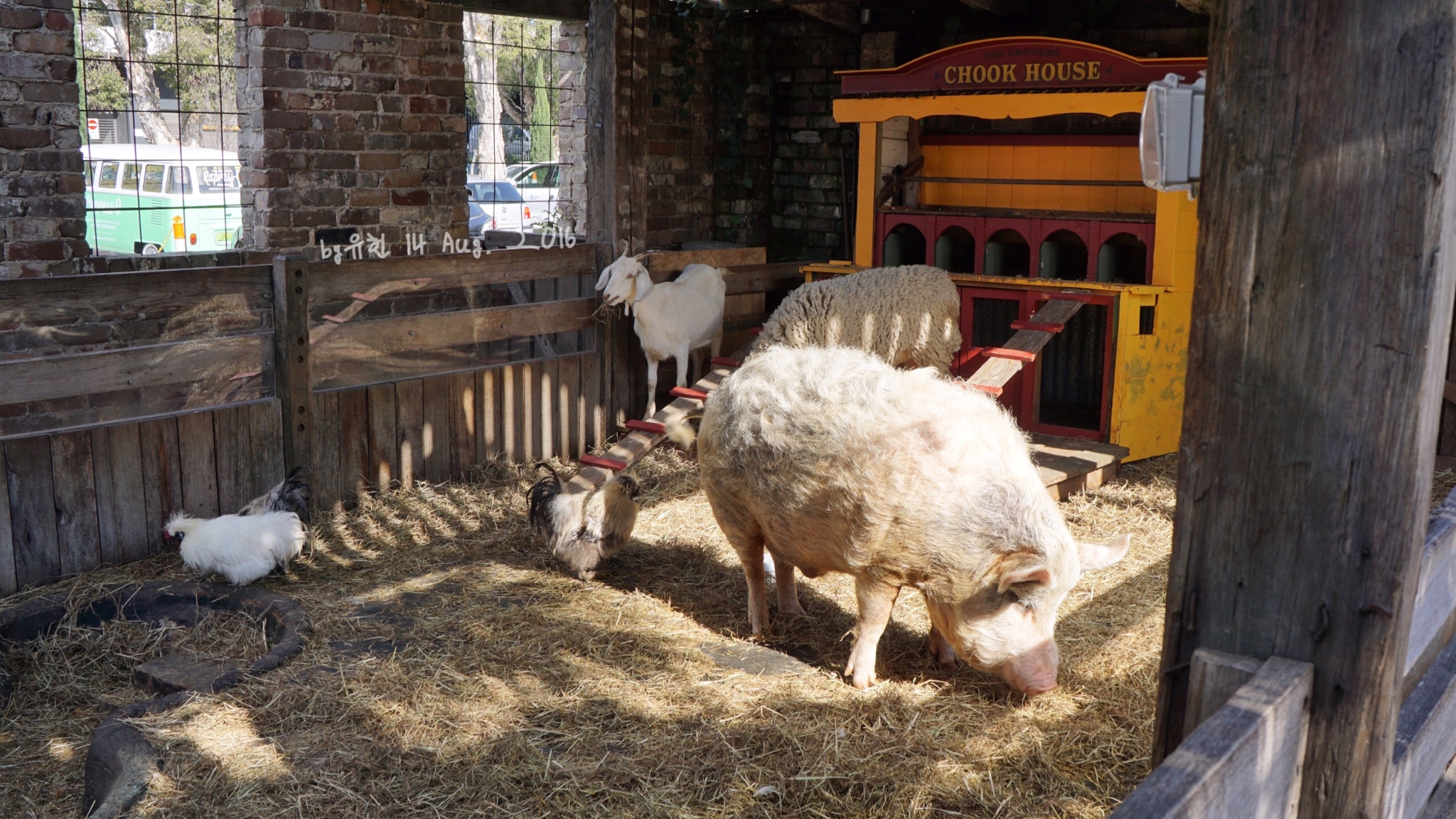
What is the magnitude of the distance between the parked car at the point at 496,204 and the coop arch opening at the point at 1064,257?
9921 mm

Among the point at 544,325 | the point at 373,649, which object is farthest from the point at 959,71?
the point at 373,649

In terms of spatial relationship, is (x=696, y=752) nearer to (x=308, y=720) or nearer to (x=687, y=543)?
(x=308, y=720)

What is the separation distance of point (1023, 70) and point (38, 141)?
5.81 metres

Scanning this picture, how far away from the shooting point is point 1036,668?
4.05m

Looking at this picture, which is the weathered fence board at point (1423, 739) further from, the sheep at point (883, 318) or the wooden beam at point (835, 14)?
the wooden beam at point (835, 14)

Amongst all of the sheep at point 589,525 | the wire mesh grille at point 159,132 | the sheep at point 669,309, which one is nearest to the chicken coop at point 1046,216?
the sheep at point 669,309

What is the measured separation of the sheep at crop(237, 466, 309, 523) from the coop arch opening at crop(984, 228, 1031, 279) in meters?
4.80

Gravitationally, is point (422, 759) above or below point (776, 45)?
below

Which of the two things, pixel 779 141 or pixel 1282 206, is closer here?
pixel 1282 206

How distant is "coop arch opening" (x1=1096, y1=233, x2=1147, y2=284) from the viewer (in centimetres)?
797

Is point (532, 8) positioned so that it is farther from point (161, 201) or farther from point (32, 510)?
point (161, 201)

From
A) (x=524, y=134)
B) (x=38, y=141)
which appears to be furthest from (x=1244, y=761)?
(x=524, y=134)

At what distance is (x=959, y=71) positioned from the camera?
7.77m

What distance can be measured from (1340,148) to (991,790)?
2.40m
